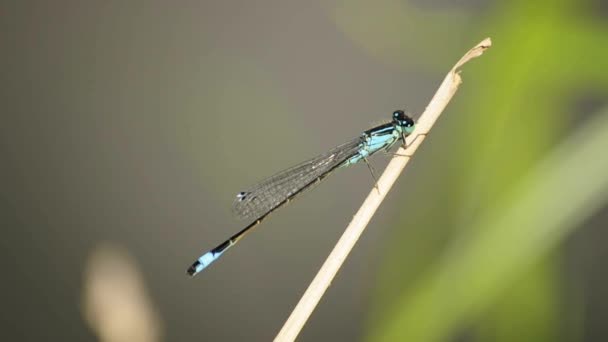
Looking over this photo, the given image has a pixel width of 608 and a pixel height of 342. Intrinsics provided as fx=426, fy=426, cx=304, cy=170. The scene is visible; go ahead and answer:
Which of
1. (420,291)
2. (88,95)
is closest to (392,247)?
(420,291)

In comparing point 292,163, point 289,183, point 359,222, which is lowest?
point 359,222

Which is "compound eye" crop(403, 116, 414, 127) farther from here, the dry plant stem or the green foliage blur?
the green foliage blur

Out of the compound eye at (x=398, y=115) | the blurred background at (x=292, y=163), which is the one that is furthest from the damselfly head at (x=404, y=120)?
the blurred background at (x=292, y=163)

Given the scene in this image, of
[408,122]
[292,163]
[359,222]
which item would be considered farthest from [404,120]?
[292,163]

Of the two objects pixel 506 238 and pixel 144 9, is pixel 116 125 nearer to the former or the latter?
pixel 144 9

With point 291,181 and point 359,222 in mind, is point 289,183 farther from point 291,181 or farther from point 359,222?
point 359,222

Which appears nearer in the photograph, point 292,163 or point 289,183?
point 289,183
